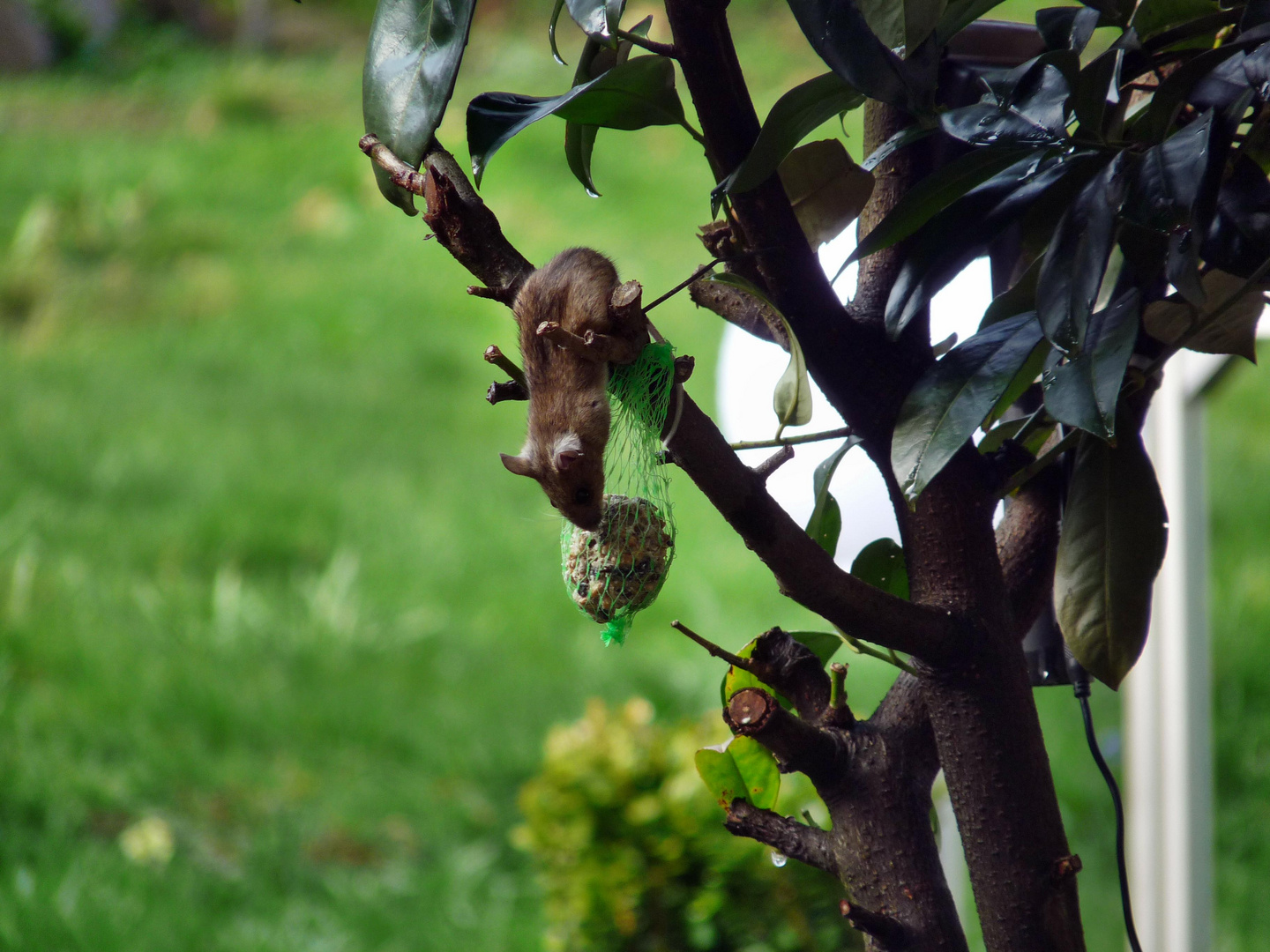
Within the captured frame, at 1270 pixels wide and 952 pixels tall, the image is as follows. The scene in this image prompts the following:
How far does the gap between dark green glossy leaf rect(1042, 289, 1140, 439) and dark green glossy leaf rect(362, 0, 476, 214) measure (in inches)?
12.9

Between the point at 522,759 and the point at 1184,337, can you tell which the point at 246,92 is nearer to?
the point at 522,759

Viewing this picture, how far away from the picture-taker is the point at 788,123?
0.57 metres

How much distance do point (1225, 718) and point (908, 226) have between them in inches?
103

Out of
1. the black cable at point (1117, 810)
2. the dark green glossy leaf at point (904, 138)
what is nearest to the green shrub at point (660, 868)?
the black cable at point (1117, 810)

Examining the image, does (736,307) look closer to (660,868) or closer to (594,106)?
(594,106)

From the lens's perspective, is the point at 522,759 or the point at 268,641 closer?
the point at 522,759

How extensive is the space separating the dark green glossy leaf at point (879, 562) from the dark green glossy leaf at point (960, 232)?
198 mm

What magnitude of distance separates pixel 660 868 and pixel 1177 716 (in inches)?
35.1

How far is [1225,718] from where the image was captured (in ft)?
9.08

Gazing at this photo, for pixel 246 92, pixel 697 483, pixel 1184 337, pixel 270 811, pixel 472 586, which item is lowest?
pixel 697 483

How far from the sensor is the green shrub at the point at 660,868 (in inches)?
62.9

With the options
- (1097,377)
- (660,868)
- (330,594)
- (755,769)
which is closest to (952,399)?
(1097,377)

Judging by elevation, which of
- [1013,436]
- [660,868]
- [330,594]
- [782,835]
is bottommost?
[782,835]

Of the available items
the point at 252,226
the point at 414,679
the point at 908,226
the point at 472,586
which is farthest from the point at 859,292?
the point at 252,226
